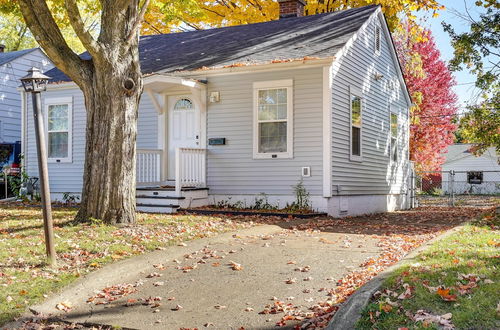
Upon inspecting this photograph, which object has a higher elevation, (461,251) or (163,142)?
(163,142)

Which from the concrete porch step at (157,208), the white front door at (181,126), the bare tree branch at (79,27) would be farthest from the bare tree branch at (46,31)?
the white front door at (181,126)

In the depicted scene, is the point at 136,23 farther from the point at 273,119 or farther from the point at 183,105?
the point at 183,105

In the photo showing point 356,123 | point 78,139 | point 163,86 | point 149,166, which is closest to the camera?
point 163,86

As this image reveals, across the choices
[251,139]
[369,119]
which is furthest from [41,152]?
[369,119]

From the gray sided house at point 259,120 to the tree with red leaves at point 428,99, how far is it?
30.0 ft

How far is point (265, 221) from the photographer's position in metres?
11.0

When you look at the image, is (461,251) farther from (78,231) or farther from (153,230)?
(78,231)

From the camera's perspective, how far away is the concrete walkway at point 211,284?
17.3 ft

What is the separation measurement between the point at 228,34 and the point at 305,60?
16.9 feet

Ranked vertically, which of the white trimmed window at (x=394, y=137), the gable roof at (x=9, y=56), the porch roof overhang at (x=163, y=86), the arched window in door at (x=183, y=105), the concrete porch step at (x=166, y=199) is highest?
the gable roof at (x=9, y=56)

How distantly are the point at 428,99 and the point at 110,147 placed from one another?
65.6 ft

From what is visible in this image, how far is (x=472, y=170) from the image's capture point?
39062 mm

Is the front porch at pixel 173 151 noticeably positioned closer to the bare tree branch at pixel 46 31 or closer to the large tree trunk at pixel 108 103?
the large tree trunk at pixel 108 103

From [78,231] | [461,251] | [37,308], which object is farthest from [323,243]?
[37,308]
